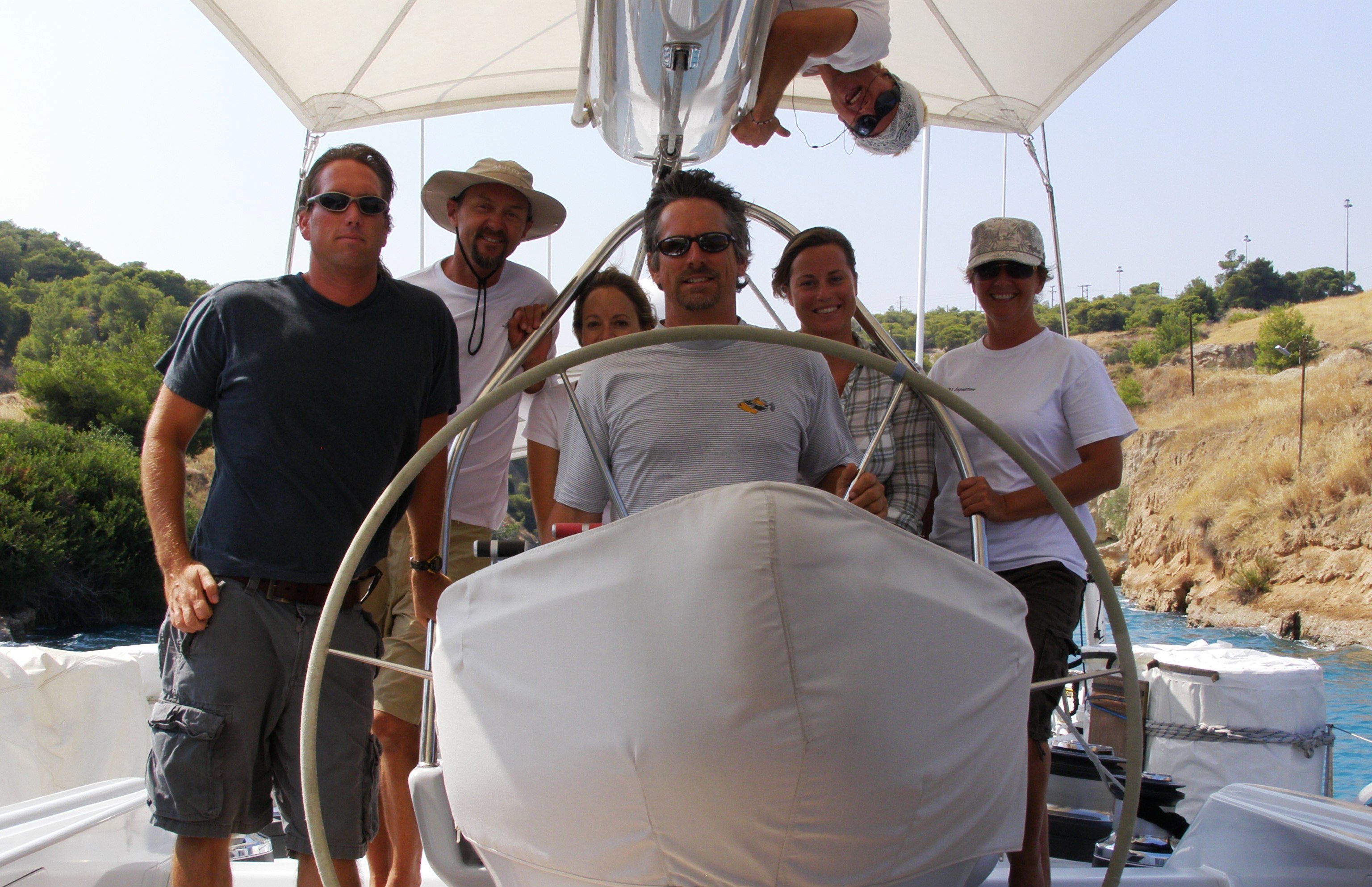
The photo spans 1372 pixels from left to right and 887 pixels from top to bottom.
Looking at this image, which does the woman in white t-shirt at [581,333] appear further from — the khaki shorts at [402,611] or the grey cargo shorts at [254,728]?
the grey cargo shorts at [254,728]

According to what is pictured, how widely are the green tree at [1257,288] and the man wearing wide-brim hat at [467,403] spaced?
5988 centimetres

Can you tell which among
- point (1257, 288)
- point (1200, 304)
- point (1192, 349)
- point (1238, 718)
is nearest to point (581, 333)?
point (1238, 718)

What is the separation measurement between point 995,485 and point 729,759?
4.19ft

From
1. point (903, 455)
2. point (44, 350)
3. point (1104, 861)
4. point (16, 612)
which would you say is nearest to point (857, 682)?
point (903, 455)

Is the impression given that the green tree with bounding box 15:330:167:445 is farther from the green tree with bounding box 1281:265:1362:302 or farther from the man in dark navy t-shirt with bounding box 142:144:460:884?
the green tree with bounding box 1281:265:1362:302

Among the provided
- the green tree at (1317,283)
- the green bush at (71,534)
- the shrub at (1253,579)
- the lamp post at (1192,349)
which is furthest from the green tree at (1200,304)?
the green bush at (71,534)

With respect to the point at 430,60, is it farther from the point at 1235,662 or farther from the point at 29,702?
the point at 1235,662

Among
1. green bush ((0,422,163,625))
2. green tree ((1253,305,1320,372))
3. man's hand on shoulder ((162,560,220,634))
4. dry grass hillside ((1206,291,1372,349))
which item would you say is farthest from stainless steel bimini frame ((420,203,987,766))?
dry grass hillside ((1206,291,1372,349))

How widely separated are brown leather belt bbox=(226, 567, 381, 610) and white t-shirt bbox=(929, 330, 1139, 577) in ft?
3.85

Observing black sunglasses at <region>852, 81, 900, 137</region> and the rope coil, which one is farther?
the rope coil

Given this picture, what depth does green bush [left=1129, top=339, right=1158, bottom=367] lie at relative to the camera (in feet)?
141

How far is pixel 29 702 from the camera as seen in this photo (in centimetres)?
375

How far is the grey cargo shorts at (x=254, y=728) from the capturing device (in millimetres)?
1496

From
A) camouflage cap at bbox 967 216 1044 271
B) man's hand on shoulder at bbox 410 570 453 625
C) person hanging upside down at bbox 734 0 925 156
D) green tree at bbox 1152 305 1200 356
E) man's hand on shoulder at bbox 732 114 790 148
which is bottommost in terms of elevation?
man's hand on shoulder at bbox 410 570 453 625
